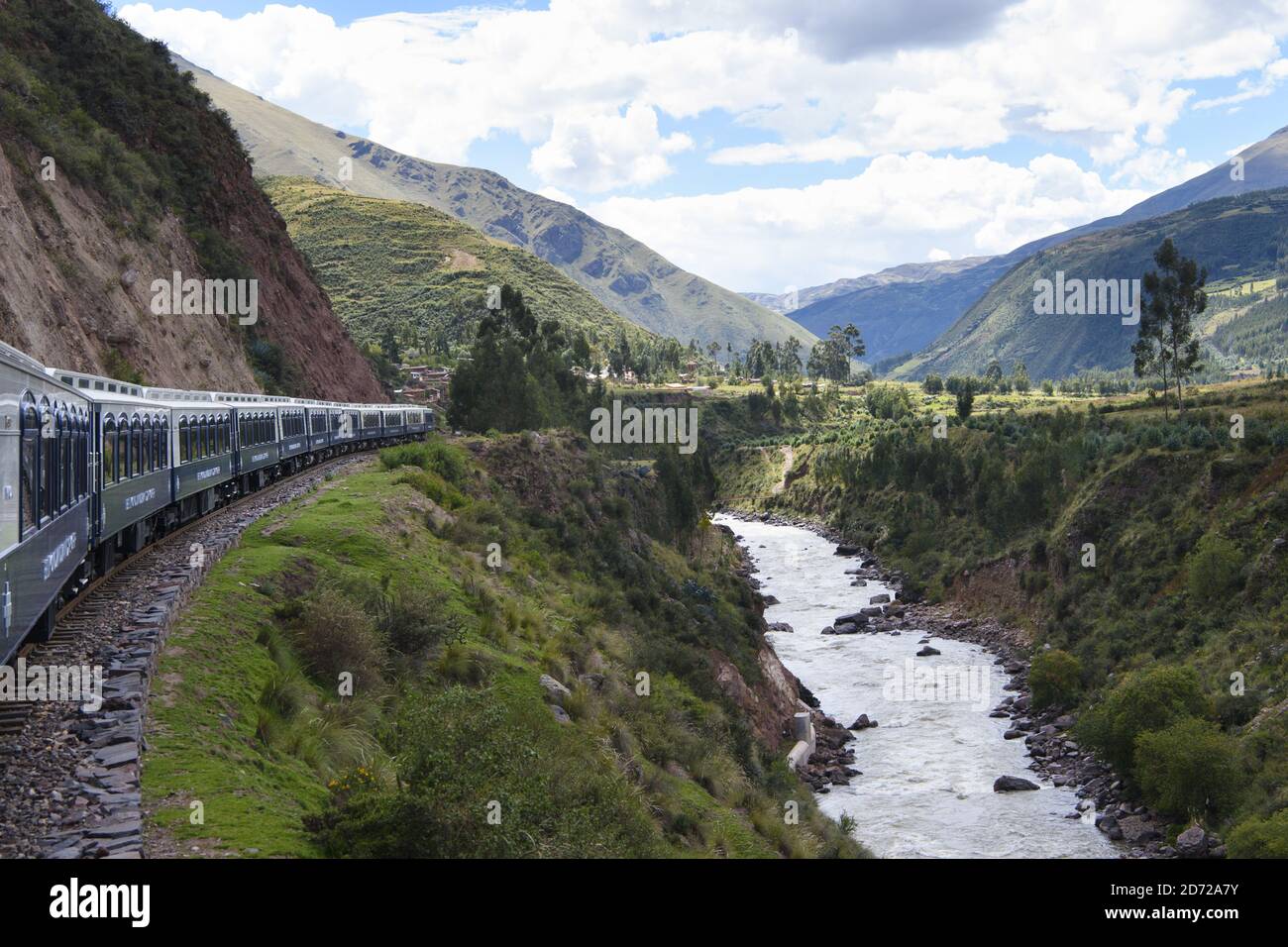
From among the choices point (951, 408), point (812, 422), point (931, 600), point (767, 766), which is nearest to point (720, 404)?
point (812, 422)

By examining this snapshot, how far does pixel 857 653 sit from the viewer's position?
6094 centimetres

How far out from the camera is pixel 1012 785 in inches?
1528

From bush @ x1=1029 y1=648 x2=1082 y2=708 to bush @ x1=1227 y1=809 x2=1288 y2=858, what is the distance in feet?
60.4

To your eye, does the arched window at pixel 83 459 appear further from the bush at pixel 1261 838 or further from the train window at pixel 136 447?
the bush at pixel 1261 838

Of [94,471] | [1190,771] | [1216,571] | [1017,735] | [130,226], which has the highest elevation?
[130,226]

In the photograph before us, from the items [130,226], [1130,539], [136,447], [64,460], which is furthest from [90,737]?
[1130,539]

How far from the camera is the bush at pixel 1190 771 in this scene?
34.0 metres

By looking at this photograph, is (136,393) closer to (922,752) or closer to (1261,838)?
(1261,838)

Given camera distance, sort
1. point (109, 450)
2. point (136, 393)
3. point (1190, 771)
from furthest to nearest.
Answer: point (1190, 771) < point (136, 393) < point (109, 450)

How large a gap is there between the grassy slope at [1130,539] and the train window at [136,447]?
3228 cm

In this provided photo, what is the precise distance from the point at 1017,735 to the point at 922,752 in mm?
5483

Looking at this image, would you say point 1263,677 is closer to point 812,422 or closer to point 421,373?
point 421,373

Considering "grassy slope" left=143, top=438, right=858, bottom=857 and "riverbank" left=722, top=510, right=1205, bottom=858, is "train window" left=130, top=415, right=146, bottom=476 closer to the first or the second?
"grassy slope" left=143, top=438, right=858, bottom=857

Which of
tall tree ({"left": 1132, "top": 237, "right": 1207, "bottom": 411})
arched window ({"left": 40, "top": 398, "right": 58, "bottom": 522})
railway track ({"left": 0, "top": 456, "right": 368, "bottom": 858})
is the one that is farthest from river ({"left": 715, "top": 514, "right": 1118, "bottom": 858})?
tall tree ({"left": 1132, "top": 237, "right": 1207, "bottom": 411})
